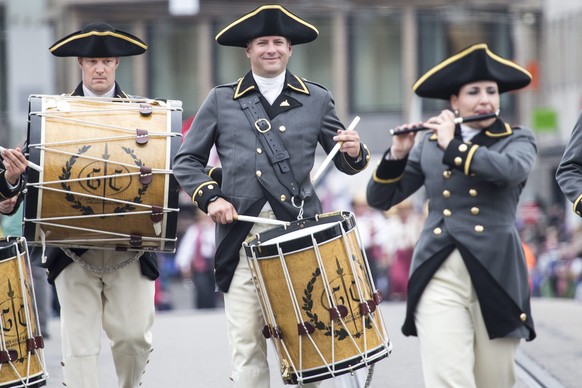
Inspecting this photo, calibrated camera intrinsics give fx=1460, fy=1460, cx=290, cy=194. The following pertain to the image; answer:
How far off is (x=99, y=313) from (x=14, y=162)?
109 centimetres

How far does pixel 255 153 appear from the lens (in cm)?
729

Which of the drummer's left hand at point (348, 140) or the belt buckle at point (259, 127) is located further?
the belt buckle at point (259, 127)

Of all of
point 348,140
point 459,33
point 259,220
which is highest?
point 459,33

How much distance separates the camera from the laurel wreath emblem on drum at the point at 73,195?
24.2ft

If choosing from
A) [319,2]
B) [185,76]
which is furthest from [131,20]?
Result: [319,2]

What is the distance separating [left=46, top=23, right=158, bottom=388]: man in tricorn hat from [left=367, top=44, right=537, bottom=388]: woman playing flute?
1671mm

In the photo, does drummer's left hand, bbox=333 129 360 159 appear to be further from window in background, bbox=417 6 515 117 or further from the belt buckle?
window in background, bbox=417 6 515 117

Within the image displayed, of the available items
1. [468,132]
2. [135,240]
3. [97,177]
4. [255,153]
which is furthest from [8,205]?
[468,132]

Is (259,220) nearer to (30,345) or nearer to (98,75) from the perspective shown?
(30,345)

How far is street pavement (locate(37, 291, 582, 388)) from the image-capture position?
33.1 feet

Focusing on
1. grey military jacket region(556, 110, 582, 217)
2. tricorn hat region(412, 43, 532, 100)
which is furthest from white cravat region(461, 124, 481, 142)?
grey military jacket region(556, 110, 582, 217)

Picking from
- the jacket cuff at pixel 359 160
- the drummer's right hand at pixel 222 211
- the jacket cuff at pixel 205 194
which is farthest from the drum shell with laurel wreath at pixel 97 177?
the jacket cuff at pixel 359 160

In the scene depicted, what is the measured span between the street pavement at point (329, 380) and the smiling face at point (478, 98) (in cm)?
266

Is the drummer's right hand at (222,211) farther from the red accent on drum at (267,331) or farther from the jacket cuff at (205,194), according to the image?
the red accent on drum at (267,331)
